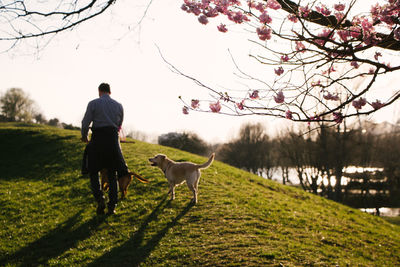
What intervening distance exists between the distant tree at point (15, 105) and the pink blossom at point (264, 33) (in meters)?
63.9

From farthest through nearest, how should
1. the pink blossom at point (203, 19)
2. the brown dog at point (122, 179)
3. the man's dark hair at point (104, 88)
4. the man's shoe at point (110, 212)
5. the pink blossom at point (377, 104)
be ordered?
1. the man's shoe at point (110, 212)
2. the brown dog at point (122, 179)
3. the man's dark hair at point (104, 88)
4. the pink blossom at point (203, 19)
5. the pink blossom at point (377, 104)

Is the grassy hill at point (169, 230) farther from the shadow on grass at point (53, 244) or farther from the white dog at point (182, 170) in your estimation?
the white dog at point (182, 170)

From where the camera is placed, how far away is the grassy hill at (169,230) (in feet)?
17.7

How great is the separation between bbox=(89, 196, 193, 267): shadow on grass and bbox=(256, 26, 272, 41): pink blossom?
175 inches

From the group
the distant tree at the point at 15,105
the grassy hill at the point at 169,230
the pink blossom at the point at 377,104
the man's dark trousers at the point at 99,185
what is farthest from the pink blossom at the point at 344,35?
the distant tree at the point at 15,105

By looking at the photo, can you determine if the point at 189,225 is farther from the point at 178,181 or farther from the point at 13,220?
the point at 13,220

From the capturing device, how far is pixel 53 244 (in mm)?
5902

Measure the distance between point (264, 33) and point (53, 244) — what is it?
5854mm

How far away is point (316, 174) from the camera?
3262 cm

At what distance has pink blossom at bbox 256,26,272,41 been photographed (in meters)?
3.99

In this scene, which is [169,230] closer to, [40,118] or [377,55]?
[377,55]

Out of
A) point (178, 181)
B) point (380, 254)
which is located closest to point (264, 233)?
point (178, 181)

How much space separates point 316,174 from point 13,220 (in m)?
31.5

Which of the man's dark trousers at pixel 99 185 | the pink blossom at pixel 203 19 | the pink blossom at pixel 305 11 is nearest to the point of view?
the pink blossom at pixel 305 11
